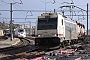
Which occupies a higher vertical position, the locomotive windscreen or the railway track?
the locomotive windscreen

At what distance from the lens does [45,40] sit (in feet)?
75.2

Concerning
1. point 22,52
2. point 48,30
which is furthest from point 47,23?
point 22,52

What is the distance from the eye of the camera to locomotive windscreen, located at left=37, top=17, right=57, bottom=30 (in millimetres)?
A: 22906

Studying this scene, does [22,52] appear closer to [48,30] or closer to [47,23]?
[48,30]

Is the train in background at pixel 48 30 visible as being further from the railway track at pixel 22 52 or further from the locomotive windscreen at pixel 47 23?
the railway track at pixel 22 52

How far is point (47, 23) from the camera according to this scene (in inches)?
906

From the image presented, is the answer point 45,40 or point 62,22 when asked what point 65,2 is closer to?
point 62,22

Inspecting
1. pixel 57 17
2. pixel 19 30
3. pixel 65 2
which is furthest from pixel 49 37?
pixel 19 30

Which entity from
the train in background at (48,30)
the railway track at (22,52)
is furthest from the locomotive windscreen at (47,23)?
the railway track at (22,52)

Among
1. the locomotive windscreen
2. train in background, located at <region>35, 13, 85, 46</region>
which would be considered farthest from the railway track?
the locomotive windscreen

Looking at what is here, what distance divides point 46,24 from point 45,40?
4.95 feet

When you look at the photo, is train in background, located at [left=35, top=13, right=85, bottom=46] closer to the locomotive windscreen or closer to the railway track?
the locomotive windscreen

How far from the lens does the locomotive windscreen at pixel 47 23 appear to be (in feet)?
75.2

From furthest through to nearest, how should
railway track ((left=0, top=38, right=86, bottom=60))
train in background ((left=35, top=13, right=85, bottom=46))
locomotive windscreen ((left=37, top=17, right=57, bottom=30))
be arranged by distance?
locomotive windscreen ((left=37, top=17, right=57, bottom=30)), train in background ((left=35, top=13, right=85, bottom=46)), railway track ((left=0, top=38, right=86, bottom=60))
